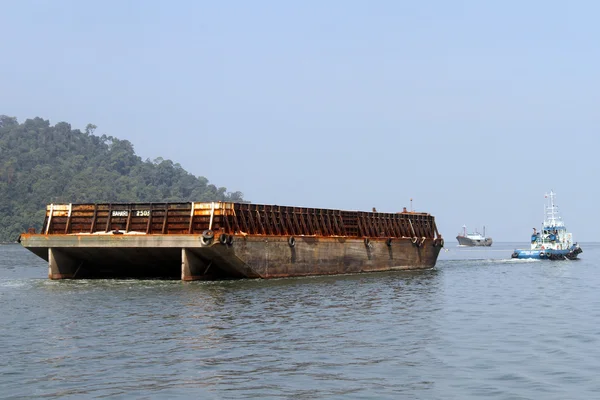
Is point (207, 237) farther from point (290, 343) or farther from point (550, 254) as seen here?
point (550, 254)

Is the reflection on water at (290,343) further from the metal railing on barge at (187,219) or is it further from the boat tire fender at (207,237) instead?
the metal railing on barge at (187,219)

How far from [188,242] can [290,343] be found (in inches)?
702

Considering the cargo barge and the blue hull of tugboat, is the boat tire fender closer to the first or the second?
the cargo barge

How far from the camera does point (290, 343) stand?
72.9 ft

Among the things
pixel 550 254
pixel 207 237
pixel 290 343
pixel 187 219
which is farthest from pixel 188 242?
pixel 550 254

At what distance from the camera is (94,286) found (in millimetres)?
39500

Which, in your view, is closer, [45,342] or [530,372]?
[530,372]

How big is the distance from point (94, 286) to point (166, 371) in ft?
74.0

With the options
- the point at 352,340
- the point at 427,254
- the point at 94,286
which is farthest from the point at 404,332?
the point at 427,254

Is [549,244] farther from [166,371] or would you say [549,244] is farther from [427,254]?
[166,371]

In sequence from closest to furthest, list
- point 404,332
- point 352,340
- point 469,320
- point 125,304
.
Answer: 1. point 352,340
2. point 404,332
3. point 469,320
4. point 125,304

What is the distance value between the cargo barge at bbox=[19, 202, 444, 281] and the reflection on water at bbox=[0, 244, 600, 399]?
2.35 metres

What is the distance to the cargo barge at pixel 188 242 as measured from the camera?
133ft

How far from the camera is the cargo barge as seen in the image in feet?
133
